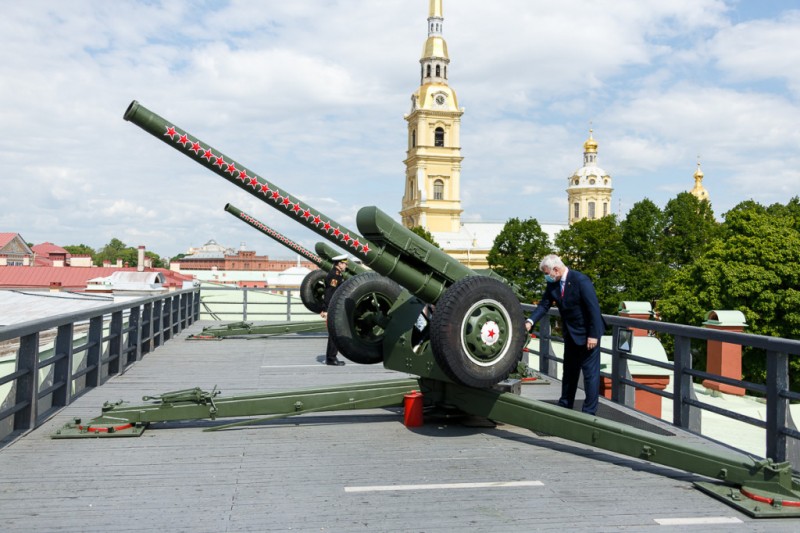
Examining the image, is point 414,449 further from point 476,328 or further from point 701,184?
point 701,184

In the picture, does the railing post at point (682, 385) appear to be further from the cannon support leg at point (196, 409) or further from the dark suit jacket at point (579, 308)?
the cannon support leg at point (196, 409)

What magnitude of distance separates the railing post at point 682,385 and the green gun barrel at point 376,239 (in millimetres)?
2146

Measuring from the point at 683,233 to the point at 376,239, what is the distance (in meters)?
61.7

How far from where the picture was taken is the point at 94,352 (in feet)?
31.0

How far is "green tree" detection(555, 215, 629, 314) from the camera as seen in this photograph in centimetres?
6203

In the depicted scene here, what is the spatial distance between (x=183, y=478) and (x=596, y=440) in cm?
303

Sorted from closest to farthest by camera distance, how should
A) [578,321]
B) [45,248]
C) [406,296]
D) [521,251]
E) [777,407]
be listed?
[777,407] → [578,321] → [406,296] → [521,251] → [45,248]

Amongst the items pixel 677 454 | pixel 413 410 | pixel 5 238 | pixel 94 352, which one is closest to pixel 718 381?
pixel 677 454

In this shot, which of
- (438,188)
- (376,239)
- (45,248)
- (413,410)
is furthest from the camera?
(45,248)

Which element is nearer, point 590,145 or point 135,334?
point 135,334

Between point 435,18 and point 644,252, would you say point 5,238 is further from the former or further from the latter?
point 644,252

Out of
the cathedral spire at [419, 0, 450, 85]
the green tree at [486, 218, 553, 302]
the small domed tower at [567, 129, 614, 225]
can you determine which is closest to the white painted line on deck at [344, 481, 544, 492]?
the green tree at [486, 218, 553, 302]

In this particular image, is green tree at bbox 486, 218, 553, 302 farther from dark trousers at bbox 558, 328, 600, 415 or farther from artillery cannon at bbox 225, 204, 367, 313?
dark trousers at bbox 558, 328, 600, 415

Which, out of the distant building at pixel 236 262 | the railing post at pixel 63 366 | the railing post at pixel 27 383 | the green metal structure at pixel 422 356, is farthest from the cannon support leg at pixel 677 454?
the distant building at pixel 236 262
